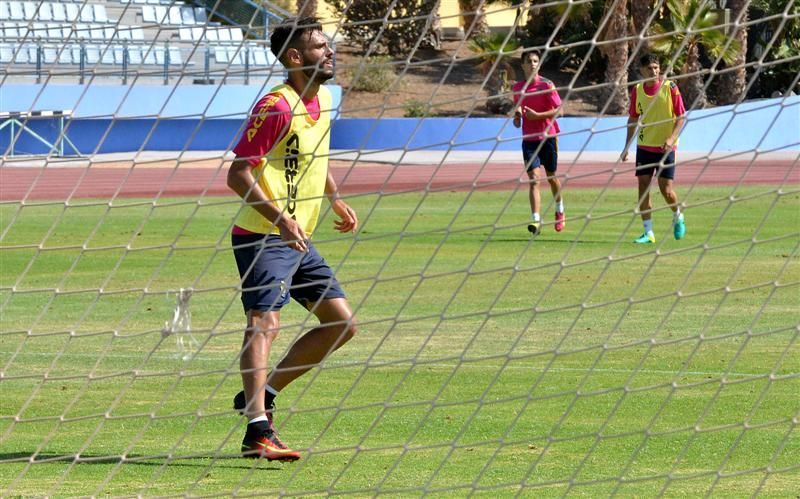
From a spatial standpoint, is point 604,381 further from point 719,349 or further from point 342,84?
point 342,84

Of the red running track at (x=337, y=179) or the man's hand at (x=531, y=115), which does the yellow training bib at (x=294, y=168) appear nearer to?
the man's hand at (x=531, y=115)

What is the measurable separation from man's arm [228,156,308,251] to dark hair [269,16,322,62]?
608 mm

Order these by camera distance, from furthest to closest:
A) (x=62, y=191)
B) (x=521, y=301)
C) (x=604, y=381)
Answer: (x=62, y=191) → (x=521, y=301) → (x=604, y=381)

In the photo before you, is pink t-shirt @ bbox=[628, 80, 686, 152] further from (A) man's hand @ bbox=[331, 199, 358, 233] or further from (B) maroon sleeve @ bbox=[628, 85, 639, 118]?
(A) man's hand @ bbox=[331, 199, 358, 233]

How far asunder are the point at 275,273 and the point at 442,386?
5.44 ft

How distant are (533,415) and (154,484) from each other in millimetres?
2175

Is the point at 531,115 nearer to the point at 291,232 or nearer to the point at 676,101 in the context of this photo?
the point at 291,232

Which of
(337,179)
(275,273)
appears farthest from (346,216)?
(337,179)

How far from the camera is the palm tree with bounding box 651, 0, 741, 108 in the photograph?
608cm

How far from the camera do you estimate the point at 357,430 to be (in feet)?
22.9

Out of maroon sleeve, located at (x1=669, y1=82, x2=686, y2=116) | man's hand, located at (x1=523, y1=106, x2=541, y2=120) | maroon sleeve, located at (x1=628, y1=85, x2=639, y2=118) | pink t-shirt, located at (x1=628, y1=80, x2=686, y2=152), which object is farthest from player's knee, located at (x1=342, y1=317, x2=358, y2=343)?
maroon sleeve, located at (x1=628, y1=85, x2=639, y2=118)

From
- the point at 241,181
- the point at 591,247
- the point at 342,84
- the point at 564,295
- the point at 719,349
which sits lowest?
the point at 342,84

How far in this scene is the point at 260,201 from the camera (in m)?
6.32

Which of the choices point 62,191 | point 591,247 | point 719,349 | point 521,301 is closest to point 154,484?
point 719,349
